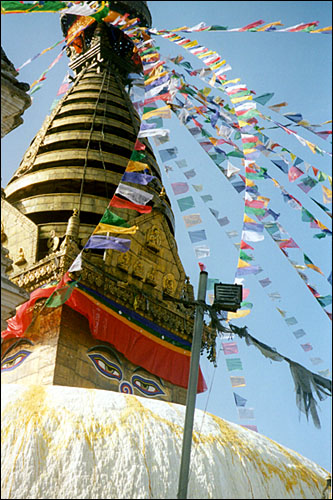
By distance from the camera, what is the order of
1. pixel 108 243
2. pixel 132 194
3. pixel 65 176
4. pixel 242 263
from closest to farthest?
1. pixel 242 263
2. pixel 108 243
3. pixel 132 194
4. pixel 65 176

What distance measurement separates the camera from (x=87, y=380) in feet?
46.9

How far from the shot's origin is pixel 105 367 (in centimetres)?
1496

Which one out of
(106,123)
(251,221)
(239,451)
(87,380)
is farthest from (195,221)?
(106,123)

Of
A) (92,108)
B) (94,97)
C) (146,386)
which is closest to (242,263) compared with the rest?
(146,386)

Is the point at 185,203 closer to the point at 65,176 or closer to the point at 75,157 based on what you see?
the point at 65,176

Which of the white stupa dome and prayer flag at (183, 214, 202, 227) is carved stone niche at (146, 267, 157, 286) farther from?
the white stupa dome

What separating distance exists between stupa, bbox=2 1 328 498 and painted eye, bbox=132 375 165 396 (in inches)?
1.2

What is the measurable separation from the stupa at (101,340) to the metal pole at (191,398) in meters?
0.32

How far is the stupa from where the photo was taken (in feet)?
27.8

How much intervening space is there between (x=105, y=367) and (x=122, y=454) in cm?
646

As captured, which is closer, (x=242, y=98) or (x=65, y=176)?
(x=242, y=98)

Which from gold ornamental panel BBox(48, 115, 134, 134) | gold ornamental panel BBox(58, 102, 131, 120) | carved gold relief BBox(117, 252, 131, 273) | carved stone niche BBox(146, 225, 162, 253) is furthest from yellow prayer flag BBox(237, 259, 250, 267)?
gold ornamental panel BBox(58, 102, 131, 120)

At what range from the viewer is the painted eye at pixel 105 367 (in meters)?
14.8

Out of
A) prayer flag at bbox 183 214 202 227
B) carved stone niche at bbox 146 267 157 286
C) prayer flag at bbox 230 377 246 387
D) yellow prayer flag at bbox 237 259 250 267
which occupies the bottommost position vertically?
prayer flag at bbox 230 377 246 387
